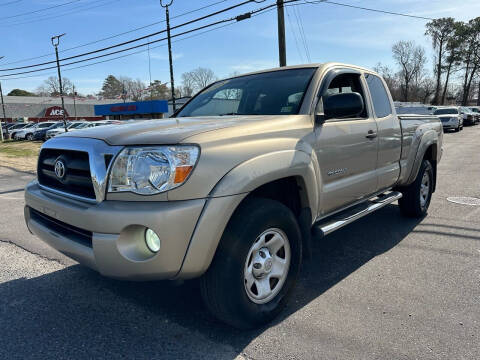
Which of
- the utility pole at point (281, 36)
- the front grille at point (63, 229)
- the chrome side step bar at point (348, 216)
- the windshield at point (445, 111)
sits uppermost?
the utility pole at point (281, 36)

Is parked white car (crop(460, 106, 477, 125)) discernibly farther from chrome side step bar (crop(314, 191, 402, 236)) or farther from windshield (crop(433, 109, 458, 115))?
chrome side step bar (crop(314, 191, 402, 236))

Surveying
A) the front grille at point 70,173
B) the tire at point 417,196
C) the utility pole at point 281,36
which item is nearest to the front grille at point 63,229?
the front grille at point 70,173

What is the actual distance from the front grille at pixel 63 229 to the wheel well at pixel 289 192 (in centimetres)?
124

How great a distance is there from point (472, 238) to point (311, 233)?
8.19 ft

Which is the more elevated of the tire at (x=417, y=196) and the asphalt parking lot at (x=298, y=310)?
the tire at (x=417, y=196)

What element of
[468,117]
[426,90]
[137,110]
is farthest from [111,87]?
[468,117]

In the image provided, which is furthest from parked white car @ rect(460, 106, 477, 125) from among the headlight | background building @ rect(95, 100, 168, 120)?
the headlight

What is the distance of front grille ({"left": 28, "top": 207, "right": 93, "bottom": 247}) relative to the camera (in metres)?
2.50

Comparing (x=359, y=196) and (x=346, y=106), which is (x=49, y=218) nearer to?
(x=346, y=106)

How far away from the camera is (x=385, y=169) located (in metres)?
4.35

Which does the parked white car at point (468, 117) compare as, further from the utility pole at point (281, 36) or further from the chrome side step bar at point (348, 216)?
the chrome side step bar at point (348, 216)

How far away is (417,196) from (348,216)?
219cm

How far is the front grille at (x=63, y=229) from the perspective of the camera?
2.50 metres

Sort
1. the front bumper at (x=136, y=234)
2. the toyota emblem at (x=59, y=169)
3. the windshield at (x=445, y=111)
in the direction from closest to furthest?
the front bumper at (x=136, y=234), the toyota emblem at (x=59, y=169), the windshield at (x=445, y=111)
